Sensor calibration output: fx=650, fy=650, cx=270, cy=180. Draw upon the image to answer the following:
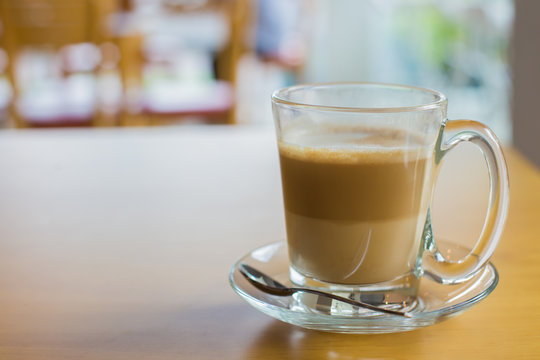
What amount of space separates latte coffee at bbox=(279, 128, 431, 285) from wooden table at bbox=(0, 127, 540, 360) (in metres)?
0.05

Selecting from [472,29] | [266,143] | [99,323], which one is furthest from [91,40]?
[472,29]

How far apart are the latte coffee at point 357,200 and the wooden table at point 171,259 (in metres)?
0.05

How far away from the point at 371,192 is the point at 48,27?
72.0 inches

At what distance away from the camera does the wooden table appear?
34 centimetres

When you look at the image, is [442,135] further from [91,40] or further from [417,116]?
[91,40]

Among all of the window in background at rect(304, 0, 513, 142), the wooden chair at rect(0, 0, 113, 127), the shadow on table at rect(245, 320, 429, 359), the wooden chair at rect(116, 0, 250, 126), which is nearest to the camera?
the shadow on table at rect(245, 320, 429, 359)

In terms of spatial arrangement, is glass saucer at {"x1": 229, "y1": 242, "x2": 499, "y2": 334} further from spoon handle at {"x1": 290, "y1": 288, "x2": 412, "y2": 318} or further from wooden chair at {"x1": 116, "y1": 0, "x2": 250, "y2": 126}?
wooden chair at {"x1": 116, "y1": 0, "x2": 250, "y2": 126}

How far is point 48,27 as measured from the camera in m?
1.98

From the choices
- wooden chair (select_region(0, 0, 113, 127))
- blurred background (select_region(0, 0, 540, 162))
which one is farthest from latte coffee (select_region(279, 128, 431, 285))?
wooden chair (select_region(0, 0, 113, 127))

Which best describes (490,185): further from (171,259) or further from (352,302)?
(171,259)

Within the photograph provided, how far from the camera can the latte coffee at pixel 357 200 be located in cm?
37

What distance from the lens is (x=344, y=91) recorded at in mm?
460

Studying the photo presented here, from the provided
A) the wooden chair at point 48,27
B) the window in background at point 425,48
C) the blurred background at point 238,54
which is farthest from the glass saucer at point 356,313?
the window in background at point 425,48

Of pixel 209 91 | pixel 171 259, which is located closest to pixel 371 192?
pixel 171 259
